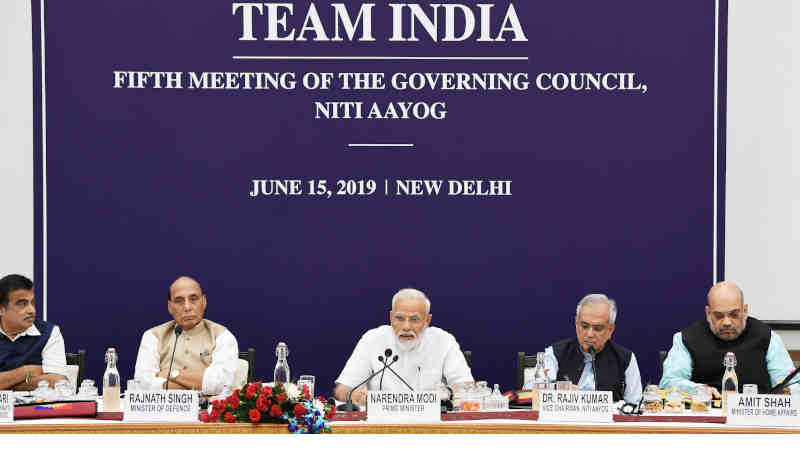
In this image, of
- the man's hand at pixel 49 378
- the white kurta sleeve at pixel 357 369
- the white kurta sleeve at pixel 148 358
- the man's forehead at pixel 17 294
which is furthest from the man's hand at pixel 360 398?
the man's forehead at pixel 17 294

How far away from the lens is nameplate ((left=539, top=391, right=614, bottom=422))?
366 cm

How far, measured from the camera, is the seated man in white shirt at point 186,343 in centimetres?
480

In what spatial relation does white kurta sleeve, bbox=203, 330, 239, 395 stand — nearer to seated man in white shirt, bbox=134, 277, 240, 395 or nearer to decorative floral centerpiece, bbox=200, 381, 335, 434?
seated man in white shirt, bbox=134, 277, 240, 395

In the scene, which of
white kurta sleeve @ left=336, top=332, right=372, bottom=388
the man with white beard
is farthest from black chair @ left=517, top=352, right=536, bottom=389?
Result: white kurta sleeve @ left=336, top=332, right=372, bottom=388

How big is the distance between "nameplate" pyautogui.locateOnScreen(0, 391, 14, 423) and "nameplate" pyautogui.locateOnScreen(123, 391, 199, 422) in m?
0.39

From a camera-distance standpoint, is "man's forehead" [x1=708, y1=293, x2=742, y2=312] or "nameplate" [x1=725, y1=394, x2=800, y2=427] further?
"man's forehead" [x1=708, y1=293, x2=742, y2=312]

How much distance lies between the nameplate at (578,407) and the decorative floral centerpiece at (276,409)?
76cm

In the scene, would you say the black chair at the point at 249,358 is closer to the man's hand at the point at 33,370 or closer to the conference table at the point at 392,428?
the man's hand at the point at 33,370

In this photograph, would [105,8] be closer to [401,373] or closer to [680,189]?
[401,373]

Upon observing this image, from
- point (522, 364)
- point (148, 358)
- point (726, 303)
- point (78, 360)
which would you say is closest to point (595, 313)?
point (522, 364)

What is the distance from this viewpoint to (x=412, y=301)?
15.6ft

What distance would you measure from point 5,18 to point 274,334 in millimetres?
2052

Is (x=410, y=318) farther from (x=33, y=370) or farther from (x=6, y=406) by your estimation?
(x=6, y=406)
